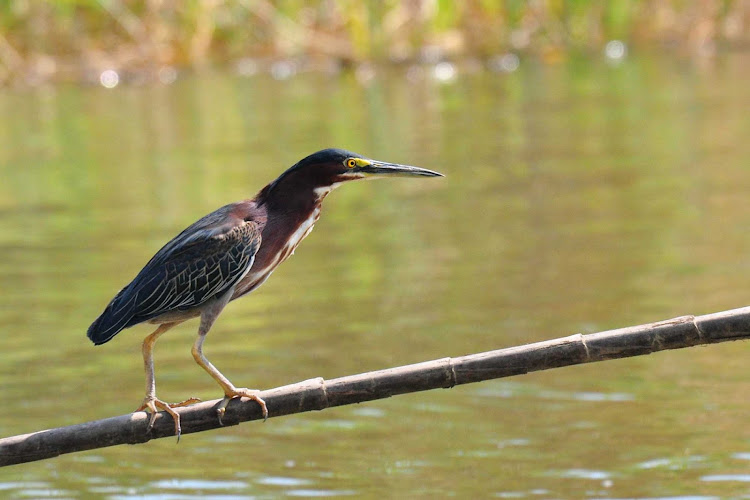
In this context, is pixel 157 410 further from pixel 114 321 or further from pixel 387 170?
pixel 387 170

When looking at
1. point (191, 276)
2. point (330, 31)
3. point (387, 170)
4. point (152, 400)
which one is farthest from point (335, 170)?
point (330, 31)

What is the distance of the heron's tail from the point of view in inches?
209

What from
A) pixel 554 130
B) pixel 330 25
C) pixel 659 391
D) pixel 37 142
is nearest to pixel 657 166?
pixel 554 130

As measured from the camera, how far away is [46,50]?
2656cm

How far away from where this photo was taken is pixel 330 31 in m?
26.5

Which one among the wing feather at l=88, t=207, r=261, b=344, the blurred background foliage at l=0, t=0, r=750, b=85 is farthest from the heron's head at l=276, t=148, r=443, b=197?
the blurred background foliage at l=0, t=0, r=750, b=85

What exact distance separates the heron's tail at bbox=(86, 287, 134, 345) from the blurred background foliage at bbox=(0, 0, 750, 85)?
19350 millimetres

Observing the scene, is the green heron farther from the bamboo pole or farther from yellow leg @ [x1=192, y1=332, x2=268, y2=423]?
the bamboo pole

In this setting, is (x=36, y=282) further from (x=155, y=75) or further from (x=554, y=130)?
(x=155, y=75)

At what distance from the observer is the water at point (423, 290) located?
21.8ft

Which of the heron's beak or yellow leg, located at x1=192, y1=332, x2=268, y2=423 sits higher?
the heron's beak

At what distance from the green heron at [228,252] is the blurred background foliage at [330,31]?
1929 centimetres

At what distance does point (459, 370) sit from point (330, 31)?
72.8 ft

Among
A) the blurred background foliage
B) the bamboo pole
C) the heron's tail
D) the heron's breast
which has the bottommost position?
the bamboo pole
